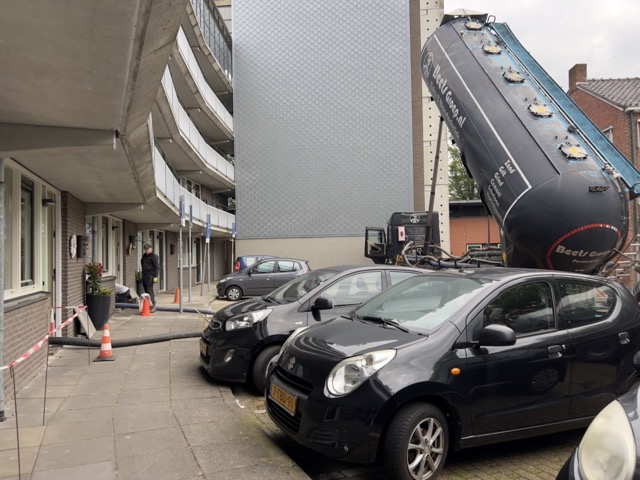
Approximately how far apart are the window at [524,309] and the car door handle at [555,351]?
0.52 ft

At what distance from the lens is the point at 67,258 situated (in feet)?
28.9

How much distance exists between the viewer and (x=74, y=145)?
199 inches

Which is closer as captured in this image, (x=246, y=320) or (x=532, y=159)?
(x=246, y=320)

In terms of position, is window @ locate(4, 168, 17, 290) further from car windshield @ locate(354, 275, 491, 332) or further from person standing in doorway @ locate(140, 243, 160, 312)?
person standing in doorway @ locate(140, 243, 160, 312)

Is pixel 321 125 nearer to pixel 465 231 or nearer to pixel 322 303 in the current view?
pixel 465 231

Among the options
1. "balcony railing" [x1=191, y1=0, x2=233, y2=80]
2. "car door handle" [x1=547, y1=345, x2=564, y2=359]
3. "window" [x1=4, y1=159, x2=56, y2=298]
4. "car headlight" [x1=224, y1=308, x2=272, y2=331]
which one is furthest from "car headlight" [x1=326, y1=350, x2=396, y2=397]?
"balcony railing" [x1=191, y1=0, x2=233, y2=80]

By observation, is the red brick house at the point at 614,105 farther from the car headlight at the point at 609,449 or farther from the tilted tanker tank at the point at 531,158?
the car headlight at the point at 609,449

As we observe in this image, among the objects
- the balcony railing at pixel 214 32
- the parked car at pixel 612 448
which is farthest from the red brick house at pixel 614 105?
the parked car at pixel 612 448

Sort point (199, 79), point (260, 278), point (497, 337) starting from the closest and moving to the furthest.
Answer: point (497, 337)
point (260, 278)
point (199, 79)

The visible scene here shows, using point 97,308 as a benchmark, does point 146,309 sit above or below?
below

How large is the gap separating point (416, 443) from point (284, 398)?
1.05 meters

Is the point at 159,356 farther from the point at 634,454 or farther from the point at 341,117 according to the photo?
the point at 341,117

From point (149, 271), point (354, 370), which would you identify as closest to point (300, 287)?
point (354, 370)

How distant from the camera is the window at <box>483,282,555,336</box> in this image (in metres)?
4.03
